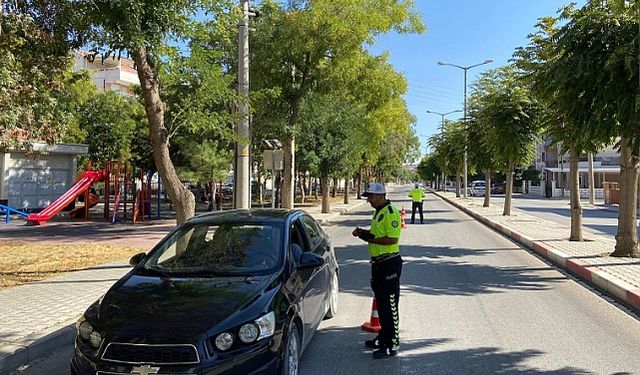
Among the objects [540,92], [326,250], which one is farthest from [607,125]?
[326,250]

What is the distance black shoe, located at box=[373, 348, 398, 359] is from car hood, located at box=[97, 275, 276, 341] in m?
1.48

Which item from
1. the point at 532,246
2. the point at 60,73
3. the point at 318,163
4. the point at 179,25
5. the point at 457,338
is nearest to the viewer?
the point at 457,338

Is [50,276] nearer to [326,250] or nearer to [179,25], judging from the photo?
[179,25]

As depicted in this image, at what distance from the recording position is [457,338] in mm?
6137

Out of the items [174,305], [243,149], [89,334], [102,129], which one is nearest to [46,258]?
[243,149]

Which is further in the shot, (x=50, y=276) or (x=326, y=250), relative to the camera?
(x=50, y=276)

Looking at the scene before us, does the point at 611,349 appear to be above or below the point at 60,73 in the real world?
below

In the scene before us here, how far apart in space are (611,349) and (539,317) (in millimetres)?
1376

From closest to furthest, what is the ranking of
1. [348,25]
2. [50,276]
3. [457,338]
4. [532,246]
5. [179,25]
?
[457,338]
[179,25]
[50,276]
[532,246]
[348,25]

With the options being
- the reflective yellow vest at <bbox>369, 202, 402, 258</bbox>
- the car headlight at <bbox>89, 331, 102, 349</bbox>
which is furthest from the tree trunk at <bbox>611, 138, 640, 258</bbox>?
the car headlight at <bbox>89, 331, 102, 349</bbox>

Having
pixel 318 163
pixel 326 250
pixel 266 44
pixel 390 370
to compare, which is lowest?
pixel 390 370

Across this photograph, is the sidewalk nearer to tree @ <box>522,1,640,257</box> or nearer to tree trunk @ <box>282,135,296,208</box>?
tree trunk @ <box>282,135,296,208</box>

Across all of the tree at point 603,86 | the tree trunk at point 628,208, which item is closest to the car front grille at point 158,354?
the tree at point 603,86

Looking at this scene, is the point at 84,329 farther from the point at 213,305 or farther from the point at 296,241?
the point at 296,241
